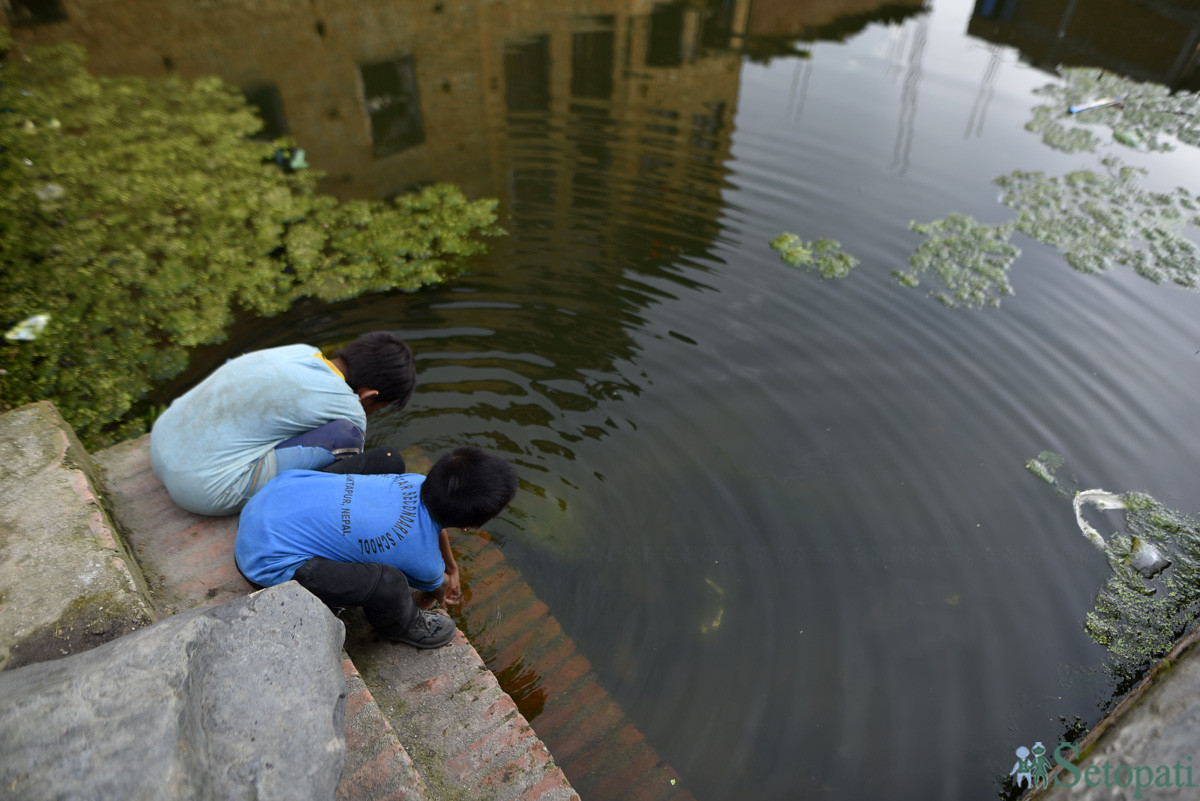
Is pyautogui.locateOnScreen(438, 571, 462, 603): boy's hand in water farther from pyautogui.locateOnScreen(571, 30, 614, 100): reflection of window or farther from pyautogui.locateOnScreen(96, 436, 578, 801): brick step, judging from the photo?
pyautogui.locateOnScreen(571, 30, 614, 100): reflection of window

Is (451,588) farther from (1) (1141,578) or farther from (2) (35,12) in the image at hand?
(2) (35,12)

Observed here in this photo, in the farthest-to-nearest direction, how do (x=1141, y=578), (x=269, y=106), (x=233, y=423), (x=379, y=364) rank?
(x=269, y=106) → (x=1141, y=578) → (x=379, y=364) → (x=233, y=423)

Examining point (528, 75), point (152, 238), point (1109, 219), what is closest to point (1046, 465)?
point (1109, 219)

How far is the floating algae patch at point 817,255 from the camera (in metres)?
5.75

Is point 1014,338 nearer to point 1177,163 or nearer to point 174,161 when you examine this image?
point 1177,163

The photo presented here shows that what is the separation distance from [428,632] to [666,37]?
9.75m

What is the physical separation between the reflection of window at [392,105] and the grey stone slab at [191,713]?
6.17 meters

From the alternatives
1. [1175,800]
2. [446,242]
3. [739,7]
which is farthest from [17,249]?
[739,7]

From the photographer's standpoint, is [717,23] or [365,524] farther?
[717,23]

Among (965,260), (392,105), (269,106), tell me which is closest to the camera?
(965,260)

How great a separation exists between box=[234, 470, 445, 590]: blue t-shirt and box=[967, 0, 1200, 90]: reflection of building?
1122cm

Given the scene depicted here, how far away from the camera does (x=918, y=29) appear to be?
10.9 meters

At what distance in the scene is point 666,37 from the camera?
10.1 metres

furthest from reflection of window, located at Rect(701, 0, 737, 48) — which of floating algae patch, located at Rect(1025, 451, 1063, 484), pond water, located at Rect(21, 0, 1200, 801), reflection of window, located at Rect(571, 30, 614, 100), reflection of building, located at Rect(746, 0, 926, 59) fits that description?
floating algae patch, located at Rect(1025, 451, 1063, 484)
